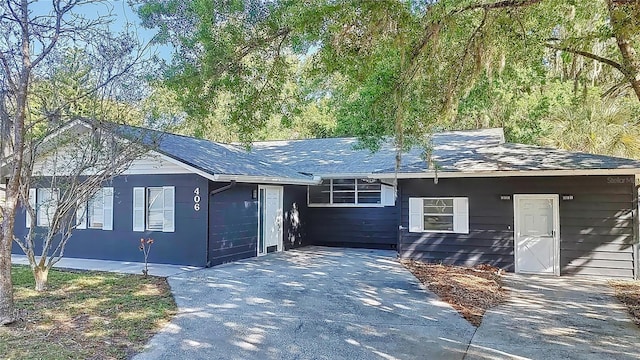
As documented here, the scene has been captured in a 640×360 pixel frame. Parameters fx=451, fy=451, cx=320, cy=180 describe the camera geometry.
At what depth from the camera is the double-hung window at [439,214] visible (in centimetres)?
990

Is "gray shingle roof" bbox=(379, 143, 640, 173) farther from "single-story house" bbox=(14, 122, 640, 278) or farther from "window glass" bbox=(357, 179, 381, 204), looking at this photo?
"window glass" bbox=(357, 179, 381, 204)

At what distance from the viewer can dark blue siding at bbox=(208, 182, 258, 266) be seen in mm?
9562

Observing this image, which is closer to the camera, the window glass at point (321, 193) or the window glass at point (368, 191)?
the window glass at point (368, 191)

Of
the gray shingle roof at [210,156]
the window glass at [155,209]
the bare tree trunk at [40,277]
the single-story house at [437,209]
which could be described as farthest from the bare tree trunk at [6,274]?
the window glass at [155,209]

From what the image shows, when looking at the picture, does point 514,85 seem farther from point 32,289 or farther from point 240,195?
point 32,289

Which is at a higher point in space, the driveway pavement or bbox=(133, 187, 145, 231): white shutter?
bbox=(133, 187, 145, 231): white shutter

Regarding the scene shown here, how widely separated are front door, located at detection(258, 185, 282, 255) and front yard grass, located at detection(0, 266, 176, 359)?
11.8 ft

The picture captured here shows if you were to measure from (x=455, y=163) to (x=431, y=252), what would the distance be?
2071 millimetres

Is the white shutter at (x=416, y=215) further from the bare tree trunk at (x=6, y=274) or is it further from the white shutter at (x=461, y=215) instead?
the bare tree trunk at (x=6, y=274)

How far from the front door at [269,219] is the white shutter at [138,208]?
272cm

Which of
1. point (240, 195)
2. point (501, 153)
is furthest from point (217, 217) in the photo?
point (501, 153)

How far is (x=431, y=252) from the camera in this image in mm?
10148

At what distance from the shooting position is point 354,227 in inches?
515

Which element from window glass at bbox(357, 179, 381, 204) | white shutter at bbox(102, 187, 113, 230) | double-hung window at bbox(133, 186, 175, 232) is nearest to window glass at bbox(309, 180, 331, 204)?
window glass at bbox(357, 179, 381, 204)
